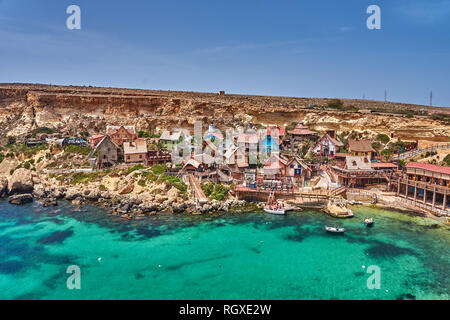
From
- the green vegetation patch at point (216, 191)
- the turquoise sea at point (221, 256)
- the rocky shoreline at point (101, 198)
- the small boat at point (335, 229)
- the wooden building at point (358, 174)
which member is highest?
the wooden building at point (358, 174)

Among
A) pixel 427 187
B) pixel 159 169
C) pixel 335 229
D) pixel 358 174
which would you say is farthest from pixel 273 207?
pixel 427 187

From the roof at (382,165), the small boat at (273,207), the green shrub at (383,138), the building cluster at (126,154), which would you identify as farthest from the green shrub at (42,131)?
the green shrub at (383,138)

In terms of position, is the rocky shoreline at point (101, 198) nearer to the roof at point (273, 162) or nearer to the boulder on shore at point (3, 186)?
the boulder on shore at point (3, 186)

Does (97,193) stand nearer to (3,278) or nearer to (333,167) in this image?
(3,278)

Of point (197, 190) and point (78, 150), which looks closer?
point (197, 190)

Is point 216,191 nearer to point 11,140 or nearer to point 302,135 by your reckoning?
point 302,135

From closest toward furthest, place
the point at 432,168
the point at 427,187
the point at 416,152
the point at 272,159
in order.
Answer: the point at 427,187, the point at 432,168, the point at 272,159, the point at 416,152

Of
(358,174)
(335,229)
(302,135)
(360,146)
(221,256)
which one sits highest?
(302,135)
